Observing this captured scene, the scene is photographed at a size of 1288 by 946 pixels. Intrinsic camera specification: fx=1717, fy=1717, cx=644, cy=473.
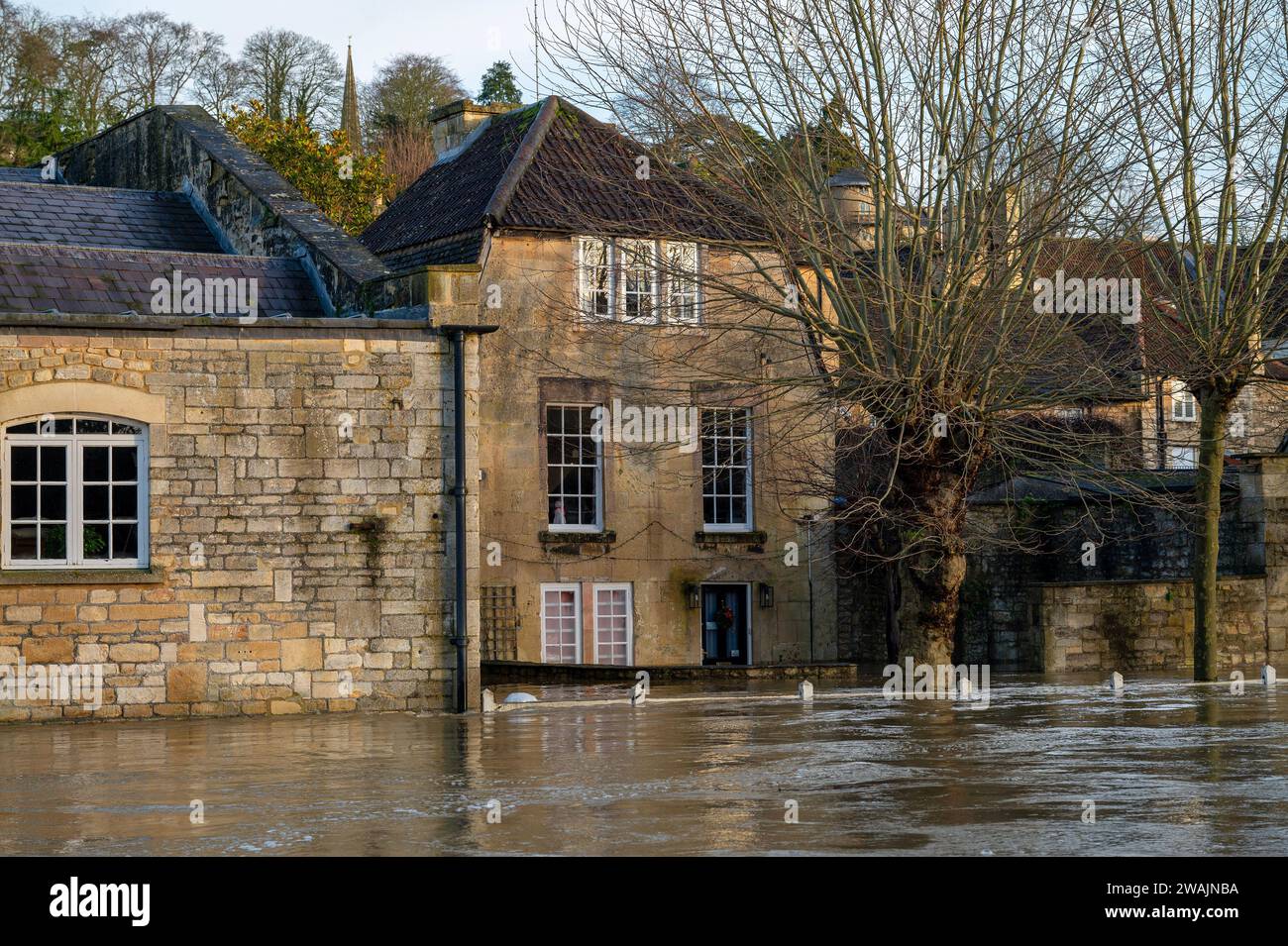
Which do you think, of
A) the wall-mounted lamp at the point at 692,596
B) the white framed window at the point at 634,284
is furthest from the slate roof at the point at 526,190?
the wall-mounted lamp at the point at 692,596

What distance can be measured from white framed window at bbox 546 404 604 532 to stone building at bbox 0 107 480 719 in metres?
8.28

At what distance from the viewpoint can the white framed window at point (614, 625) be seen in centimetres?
2670

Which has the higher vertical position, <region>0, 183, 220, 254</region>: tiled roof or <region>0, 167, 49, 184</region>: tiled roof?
<region>0, 167, 49, 184</region>: tiled roof

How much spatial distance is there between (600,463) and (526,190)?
14.3 feet

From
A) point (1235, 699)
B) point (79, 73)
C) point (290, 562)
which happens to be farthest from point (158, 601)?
point (79, 73)

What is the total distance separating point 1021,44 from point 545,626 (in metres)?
11.8

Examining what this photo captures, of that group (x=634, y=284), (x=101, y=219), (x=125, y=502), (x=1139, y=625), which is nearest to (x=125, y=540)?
(x=125, y=502)

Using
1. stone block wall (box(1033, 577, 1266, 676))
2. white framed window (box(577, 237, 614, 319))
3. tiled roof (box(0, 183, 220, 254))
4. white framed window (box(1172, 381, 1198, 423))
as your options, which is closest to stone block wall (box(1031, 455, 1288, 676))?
stone block wall (box(1033, 577, 1266, 676))

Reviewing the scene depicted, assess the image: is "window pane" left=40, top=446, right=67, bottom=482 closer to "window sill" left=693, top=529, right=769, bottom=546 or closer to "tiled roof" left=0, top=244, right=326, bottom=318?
"tiled roof" left=0, top=244, right=326, bottom=318

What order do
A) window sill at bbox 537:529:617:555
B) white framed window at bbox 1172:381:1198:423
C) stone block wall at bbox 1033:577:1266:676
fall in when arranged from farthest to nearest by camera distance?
white framed window at bbox 1172:381:1198:423
window sill at bbox 537:529:617:555
stone block wall at bbox 1033:577:1266:676

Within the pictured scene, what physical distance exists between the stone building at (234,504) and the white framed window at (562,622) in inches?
344

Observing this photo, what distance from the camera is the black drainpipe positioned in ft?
57.5

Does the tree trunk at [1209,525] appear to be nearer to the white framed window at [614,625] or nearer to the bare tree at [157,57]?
the white framed window at [614,625]

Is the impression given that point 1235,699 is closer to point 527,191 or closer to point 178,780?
point 178,780
